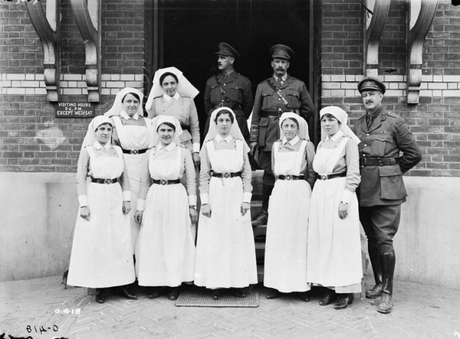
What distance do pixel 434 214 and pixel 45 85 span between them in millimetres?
5498

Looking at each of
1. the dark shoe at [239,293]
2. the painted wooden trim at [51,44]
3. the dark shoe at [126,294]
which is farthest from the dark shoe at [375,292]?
the painted wooden trim at [51,44]

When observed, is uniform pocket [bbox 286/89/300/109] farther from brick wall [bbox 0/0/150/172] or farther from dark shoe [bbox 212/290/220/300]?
dark shoe [bbox 212/290/220/300]

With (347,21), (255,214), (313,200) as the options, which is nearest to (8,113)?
(255,214)

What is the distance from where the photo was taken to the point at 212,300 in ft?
15.5

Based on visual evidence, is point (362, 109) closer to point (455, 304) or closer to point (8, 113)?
point (455, 304)

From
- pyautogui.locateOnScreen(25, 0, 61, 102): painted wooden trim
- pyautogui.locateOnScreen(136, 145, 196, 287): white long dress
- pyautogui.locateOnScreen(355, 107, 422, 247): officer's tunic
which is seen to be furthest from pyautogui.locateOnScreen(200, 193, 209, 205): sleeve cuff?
pyautogui.locateOnScreen(25, 0, 61, 102): painted wooden trim

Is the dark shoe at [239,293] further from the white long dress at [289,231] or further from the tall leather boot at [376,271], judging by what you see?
the tall leather boot at [376,271]

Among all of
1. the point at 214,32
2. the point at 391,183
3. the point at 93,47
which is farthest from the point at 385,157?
the point at 93,47

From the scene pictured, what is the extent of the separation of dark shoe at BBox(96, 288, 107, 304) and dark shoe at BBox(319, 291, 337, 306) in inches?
89.3

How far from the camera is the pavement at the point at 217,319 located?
158 inches

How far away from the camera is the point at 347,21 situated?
19.9 feet

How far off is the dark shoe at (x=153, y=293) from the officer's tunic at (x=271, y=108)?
1.89 m

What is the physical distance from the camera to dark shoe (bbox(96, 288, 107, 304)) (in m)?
4.71

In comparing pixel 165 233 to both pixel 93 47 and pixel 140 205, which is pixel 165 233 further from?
pixel 93 47
